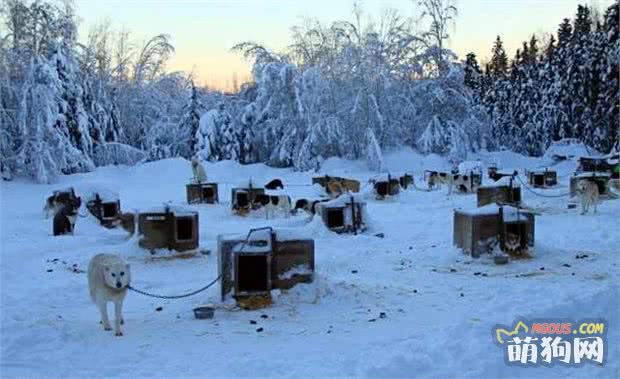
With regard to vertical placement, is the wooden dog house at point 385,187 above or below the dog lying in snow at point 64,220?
above

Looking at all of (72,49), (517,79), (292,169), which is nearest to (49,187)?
(72,49)

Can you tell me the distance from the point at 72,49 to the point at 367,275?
2534 cm

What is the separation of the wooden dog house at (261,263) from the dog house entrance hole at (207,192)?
38.4 feet

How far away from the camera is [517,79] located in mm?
50594

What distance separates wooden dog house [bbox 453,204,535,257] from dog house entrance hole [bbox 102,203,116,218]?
27.3 ft

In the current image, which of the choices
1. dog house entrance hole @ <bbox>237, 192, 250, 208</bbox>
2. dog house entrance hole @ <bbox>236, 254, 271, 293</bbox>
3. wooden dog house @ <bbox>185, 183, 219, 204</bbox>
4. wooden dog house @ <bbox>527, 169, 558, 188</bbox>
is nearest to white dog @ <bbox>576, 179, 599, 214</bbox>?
dog house entrance hole @ <bbox>237, 192, 250, 208</bbox>

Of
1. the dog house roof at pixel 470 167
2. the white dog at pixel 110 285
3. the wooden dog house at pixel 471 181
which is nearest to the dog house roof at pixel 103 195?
the white dog at pixel 110 285

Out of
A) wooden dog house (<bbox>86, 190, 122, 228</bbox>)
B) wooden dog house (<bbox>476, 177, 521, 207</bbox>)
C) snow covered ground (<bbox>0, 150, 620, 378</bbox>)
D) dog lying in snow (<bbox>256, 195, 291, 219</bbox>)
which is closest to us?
snow covered ground (<bbox>0, 150, 620, 378</bbox>)

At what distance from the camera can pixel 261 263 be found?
714 centimetres

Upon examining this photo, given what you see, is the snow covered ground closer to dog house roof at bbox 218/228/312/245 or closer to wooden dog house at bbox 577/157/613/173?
dog house roof at bbox 218/228/312/245

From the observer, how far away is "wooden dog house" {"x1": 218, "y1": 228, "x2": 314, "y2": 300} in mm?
7035

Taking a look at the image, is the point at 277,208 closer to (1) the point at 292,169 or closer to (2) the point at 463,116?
(1) the point at 292,169

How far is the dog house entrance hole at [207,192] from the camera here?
1883cm

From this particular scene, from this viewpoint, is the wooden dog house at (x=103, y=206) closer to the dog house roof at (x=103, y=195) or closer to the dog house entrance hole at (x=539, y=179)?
the dog house roof at (x=103, y=195)
